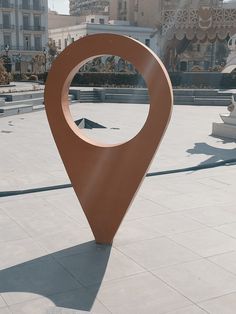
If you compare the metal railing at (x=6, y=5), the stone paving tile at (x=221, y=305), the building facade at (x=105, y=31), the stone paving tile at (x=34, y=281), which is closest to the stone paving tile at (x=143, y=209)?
the stone paving tile at (x=34, y=281)

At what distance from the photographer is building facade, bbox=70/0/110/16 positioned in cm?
10314

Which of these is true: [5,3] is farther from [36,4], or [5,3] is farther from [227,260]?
[227,260]

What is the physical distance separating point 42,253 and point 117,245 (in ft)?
3.14


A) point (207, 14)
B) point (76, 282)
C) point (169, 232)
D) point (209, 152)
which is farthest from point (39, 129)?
point (207, 14)

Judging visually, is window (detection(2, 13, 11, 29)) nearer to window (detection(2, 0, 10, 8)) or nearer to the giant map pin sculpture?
window (detection(2, 0, 10, 8))

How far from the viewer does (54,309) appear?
3771 millimetres

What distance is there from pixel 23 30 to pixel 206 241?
56903 mm

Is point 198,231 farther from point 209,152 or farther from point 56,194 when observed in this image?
point 209,152

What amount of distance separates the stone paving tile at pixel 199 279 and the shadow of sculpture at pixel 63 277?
752 millimetres

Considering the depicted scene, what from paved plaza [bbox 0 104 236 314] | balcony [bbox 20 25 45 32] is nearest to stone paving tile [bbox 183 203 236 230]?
paved plaza [bbox 0 104 236 314]

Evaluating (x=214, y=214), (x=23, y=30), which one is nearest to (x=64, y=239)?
(x=214, y=214)

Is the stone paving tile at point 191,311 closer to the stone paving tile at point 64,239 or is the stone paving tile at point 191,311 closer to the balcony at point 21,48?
the stone paving tile at point 64,239

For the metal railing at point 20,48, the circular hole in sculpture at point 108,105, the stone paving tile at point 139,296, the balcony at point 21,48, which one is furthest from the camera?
the balcony at point 21,48

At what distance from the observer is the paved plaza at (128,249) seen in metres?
4.32
